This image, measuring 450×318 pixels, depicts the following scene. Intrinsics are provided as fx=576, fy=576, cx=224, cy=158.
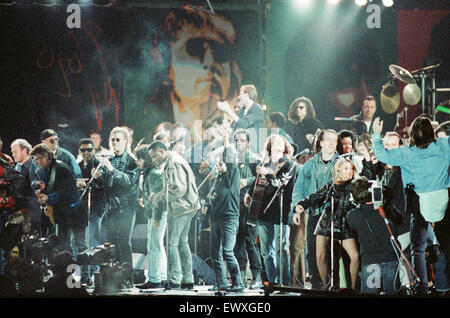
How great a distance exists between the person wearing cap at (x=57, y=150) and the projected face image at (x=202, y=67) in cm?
147

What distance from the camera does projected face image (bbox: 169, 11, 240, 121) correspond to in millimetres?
7543

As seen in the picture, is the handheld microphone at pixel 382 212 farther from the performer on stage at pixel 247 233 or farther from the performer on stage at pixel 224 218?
the performer on stage at pixel 224 218

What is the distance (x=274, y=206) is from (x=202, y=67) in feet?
6.77

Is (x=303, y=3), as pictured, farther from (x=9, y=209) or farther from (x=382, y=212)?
(x=9, y=209)

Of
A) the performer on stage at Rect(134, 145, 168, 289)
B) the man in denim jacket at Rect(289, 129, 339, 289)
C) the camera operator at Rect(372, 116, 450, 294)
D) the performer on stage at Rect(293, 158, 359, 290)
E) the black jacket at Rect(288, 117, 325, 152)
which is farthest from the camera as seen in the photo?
the black jacket at Rect(288, 117, 325, 152)

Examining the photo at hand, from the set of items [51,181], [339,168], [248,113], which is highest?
[248,113]

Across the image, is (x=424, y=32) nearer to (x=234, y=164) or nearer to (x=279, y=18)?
(x=279, y=18)

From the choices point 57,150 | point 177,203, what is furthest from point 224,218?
point 57,150

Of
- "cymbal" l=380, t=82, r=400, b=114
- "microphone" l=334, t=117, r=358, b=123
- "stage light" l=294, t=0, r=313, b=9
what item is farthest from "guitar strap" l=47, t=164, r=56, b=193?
"cymbal" l=380, t=82, r=400, b=114

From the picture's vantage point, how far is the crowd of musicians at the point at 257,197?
6918mm

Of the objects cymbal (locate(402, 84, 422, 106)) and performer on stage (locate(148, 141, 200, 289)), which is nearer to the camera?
performer on stage (locate(148, 141, 200, 289))

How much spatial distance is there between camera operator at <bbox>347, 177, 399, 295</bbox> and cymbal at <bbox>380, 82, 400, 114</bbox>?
1068mm

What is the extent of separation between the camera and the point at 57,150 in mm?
7496

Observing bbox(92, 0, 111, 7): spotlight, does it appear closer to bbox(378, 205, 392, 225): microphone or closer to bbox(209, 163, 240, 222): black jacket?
bbox(209, 163, 240, 222): black jacket
